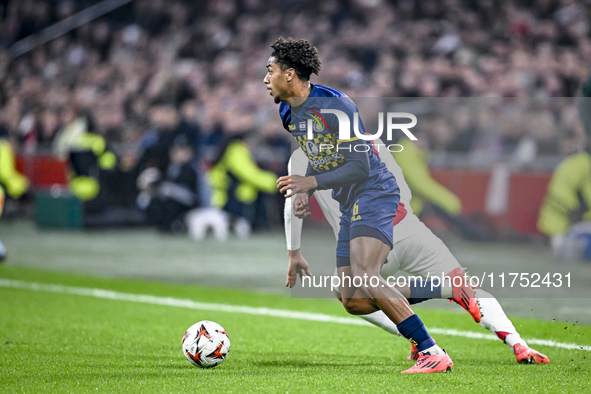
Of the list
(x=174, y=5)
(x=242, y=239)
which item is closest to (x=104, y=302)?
(x=242, y=239)

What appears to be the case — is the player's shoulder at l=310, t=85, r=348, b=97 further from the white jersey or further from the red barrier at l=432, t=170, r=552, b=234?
the red barrier at l=432, t=170, r=552, b=234

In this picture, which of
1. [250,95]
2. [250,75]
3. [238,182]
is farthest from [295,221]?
[250,75]

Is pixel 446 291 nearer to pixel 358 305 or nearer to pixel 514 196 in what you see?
pixel 358 305

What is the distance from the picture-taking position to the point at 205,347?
4305 millimetres

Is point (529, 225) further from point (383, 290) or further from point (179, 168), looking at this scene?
point (383, 290)

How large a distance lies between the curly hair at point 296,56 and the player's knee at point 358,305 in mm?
1275

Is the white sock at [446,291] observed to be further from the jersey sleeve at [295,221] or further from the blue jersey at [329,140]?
the jersey sleeve at [295,221]

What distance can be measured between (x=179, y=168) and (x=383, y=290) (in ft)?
33.1

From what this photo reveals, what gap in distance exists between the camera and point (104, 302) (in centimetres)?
710

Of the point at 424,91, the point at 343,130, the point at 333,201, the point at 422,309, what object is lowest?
the point at 422,309

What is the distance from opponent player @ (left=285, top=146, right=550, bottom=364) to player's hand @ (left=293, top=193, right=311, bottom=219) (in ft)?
0.94

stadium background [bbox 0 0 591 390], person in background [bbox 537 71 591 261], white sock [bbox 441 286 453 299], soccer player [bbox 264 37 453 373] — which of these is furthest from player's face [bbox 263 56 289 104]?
person in background [bbox 537 71 591 261]

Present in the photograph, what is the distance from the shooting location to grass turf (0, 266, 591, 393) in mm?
3836

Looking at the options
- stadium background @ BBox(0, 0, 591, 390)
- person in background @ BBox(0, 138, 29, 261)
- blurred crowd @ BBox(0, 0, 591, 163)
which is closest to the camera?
stadium background @ BBox(0, 0, 591, 390)
